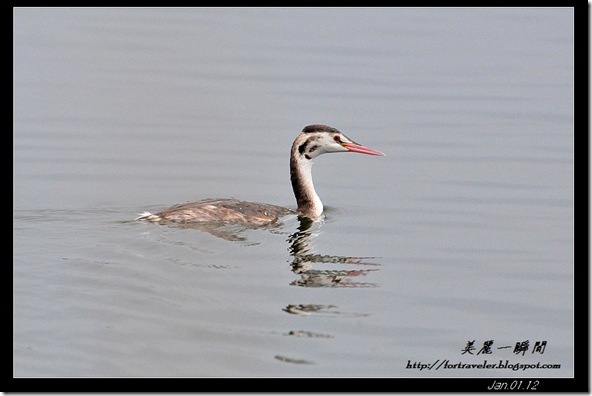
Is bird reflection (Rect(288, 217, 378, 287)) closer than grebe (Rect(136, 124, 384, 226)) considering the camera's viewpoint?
Yes

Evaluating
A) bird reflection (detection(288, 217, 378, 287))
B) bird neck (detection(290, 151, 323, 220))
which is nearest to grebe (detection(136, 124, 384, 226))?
bird neck (detection(290, 151, 323, 220))

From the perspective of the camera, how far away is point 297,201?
13125 millimetres

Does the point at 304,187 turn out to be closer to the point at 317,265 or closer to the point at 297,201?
the point at 297,201

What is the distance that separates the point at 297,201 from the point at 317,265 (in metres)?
2.70

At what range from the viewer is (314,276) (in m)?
10.1

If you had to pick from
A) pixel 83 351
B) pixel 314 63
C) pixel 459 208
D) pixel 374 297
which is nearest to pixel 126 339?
Result: pixel 83 351

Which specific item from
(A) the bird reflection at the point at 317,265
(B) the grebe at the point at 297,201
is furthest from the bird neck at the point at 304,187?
(A) the bird reflection at the point at 317,265

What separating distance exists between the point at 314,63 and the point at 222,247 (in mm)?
10305

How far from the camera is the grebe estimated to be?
1175 cm

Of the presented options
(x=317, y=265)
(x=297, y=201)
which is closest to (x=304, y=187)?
(x=297, y=201)

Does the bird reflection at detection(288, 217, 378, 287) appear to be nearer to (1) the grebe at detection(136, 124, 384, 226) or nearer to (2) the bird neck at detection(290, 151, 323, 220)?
(1) the grebe at detection(136, 124, 384, 226)

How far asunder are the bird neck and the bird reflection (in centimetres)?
98

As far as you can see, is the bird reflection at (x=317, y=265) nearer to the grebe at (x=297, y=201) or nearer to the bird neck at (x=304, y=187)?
the grebe at (x=297, y=201)

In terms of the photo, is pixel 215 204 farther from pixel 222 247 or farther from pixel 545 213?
pixel 545 213
